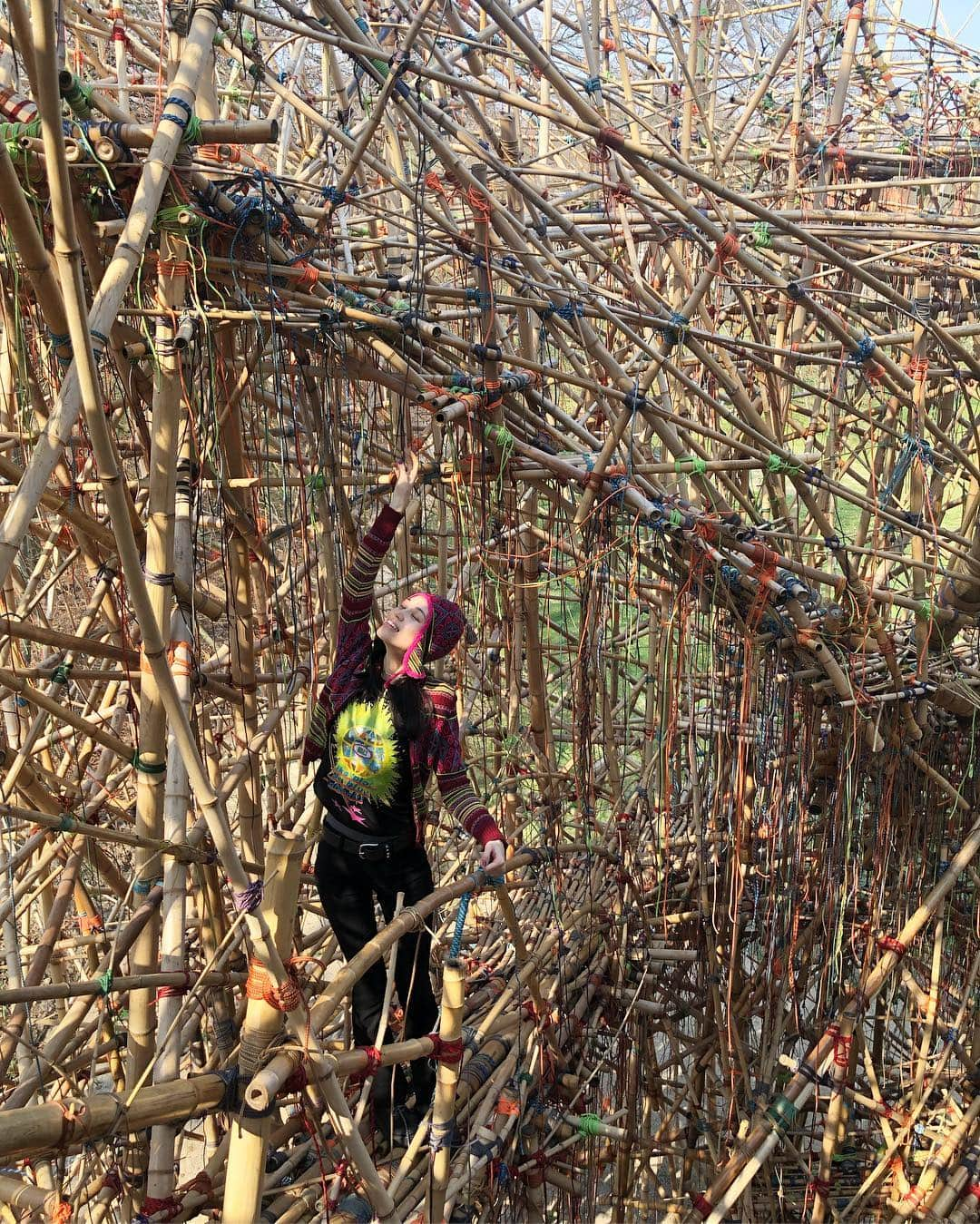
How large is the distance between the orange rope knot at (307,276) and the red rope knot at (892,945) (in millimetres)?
2111

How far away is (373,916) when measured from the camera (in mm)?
2301

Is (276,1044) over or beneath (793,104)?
beneath

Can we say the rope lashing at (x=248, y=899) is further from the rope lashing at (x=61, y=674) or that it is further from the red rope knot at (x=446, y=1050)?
the rope lashing at (x=61, y=674)

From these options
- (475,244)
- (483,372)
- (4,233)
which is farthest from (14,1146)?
(475,244)

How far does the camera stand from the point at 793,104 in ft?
10.8

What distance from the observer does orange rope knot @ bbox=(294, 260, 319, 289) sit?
1869mm

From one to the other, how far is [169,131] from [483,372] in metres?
0.74

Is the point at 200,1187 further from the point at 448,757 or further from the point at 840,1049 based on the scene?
the point at 840,1049

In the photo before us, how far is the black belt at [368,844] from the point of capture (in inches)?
86.4

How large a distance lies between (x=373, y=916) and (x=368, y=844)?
22 centimetres

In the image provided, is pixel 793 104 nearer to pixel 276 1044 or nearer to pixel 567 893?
pixel 567 893

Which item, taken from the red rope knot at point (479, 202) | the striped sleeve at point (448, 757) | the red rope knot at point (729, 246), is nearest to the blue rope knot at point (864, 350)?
the red rope knot at point (729, 246)

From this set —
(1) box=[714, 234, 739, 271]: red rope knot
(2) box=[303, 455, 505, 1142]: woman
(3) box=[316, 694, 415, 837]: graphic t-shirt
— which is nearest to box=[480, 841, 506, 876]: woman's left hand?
(2) box=[303, 455, 505, 1142]: woman

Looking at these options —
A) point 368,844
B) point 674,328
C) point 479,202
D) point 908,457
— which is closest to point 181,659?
point 368,844
